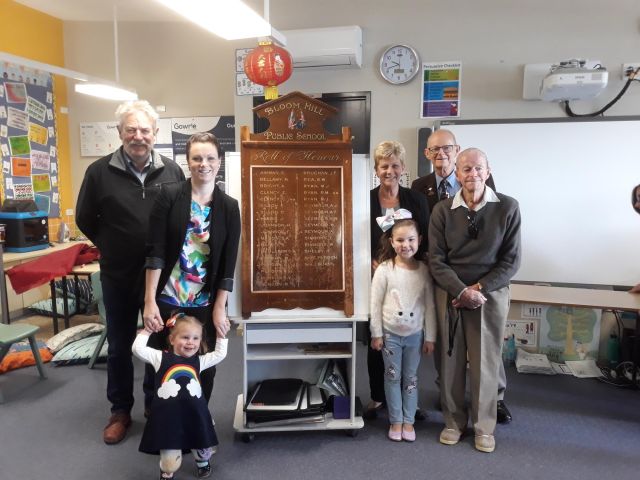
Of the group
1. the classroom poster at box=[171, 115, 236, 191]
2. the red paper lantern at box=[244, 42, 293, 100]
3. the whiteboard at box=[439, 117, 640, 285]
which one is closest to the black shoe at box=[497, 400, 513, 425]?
the whiteboard at box=[439, 117, 640, 285]

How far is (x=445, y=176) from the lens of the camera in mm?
2654

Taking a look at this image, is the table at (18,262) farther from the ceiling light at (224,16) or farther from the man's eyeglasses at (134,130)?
the ceiling light at (224,16)

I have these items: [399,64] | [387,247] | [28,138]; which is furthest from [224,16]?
[28,138]

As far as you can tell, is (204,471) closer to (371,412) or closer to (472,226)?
(371,412)

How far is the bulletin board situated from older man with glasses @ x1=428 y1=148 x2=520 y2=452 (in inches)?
166

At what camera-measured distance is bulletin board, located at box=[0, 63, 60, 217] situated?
447cm

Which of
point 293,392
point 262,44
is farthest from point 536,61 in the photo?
point 293,392

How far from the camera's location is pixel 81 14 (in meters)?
4.89

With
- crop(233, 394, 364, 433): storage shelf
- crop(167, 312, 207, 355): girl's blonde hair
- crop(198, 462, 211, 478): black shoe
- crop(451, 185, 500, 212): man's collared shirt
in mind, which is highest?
crop(451, 185, 500, 212): man's collared shirt

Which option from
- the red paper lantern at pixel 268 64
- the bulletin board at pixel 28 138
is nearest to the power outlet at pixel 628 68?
the red paper lantern at pixel 268 64

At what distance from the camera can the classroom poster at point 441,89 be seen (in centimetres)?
370

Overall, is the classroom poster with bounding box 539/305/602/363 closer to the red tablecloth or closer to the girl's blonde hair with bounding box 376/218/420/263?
the girl's blonde hair with bounding box 376/218/420/263

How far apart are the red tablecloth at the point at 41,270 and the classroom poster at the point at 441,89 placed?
3097 mm

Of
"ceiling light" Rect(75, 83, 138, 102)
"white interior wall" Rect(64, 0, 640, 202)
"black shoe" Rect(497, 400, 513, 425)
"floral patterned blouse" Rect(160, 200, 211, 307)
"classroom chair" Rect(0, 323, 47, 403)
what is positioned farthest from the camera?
"ceiling light" Rect(75, 83, 138, 102)
